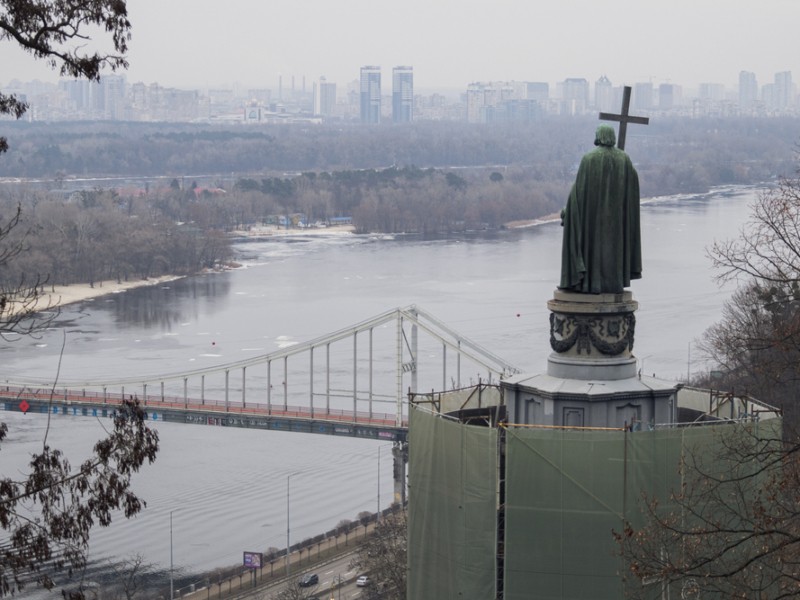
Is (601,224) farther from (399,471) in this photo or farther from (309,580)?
(399,471)

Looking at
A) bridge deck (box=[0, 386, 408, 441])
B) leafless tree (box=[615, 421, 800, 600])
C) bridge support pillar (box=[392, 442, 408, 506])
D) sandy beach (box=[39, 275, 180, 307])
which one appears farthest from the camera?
sandy beach (box=[39, 275, 180, 307])

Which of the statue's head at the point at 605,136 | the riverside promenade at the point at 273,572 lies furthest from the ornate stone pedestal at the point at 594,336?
the riverside promenade at the point at 273,572

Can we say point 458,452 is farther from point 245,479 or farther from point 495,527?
point 245,479

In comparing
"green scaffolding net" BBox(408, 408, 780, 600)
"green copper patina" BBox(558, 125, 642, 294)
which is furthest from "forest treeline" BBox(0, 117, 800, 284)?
"green copper patina" BBox(558, 125, 642, 294)

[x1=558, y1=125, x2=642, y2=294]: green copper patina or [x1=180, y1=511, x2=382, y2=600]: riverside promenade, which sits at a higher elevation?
[x1=558, y1=125, x2=642, y2=294]: green copper patina

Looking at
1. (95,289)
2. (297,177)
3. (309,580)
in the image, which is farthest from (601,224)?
(297,177)

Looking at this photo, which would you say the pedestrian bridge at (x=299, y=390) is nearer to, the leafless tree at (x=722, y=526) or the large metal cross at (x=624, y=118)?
the large metal cross at (x=624, y=118)

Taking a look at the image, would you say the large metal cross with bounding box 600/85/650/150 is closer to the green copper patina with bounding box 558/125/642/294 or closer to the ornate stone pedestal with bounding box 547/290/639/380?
the green copper patina with bounding box 558/125/642/294
